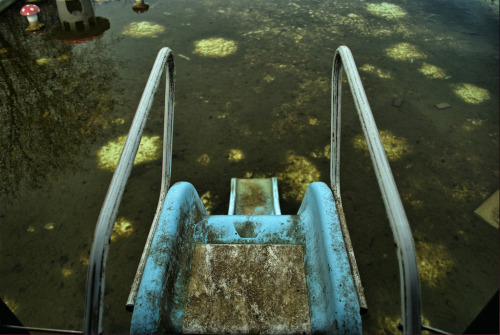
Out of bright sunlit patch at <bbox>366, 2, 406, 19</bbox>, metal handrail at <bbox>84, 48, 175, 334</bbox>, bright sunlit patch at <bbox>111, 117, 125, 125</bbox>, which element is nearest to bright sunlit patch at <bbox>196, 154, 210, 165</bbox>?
bright sunlit patch at <bbox>111, 117, 125, 125</bbox>

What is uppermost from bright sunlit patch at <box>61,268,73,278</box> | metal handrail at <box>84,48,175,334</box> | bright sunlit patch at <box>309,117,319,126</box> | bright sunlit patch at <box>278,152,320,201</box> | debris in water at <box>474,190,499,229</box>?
metal handrail at <box>84,48,175,334</box>

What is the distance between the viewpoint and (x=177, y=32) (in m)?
3.56

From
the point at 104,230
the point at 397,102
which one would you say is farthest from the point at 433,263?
the point at 104,230

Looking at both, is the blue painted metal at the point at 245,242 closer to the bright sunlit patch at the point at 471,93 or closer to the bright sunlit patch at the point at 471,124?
the bright sunlit patch at the point at 471,124

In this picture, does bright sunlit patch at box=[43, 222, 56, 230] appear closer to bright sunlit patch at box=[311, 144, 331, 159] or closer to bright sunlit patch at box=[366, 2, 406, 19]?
bright sunlit patch at box=[311, 144, 331, 159]

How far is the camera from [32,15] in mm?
3430

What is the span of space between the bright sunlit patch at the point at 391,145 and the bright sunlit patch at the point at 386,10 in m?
2.29

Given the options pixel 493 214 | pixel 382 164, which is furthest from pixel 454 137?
pixel 382 164

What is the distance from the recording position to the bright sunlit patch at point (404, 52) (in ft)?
10.3

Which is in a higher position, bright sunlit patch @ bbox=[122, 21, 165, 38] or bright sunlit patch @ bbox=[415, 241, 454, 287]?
bright sunlit patch @ bbox=[122, 21, 165, 38]

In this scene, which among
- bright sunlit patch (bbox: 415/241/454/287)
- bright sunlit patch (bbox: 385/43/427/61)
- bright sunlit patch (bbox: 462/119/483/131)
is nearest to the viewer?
bright sunlit patch (bbox: 415/241/454/287)

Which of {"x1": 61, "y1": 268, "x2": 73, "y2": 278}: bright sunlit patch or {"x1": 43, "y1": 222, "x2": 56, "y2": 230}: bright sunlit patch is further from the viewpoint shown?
{"x1": 43, "y1": 222, "x2": 56, "y2": 230}: bright sunlit patch

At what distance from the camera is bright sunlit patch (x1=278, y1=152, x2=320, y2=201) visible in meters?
1.98

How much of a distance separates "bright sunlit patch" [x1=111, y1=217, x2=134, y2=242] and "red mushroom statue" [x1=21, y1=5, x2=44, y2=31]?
304 cm
